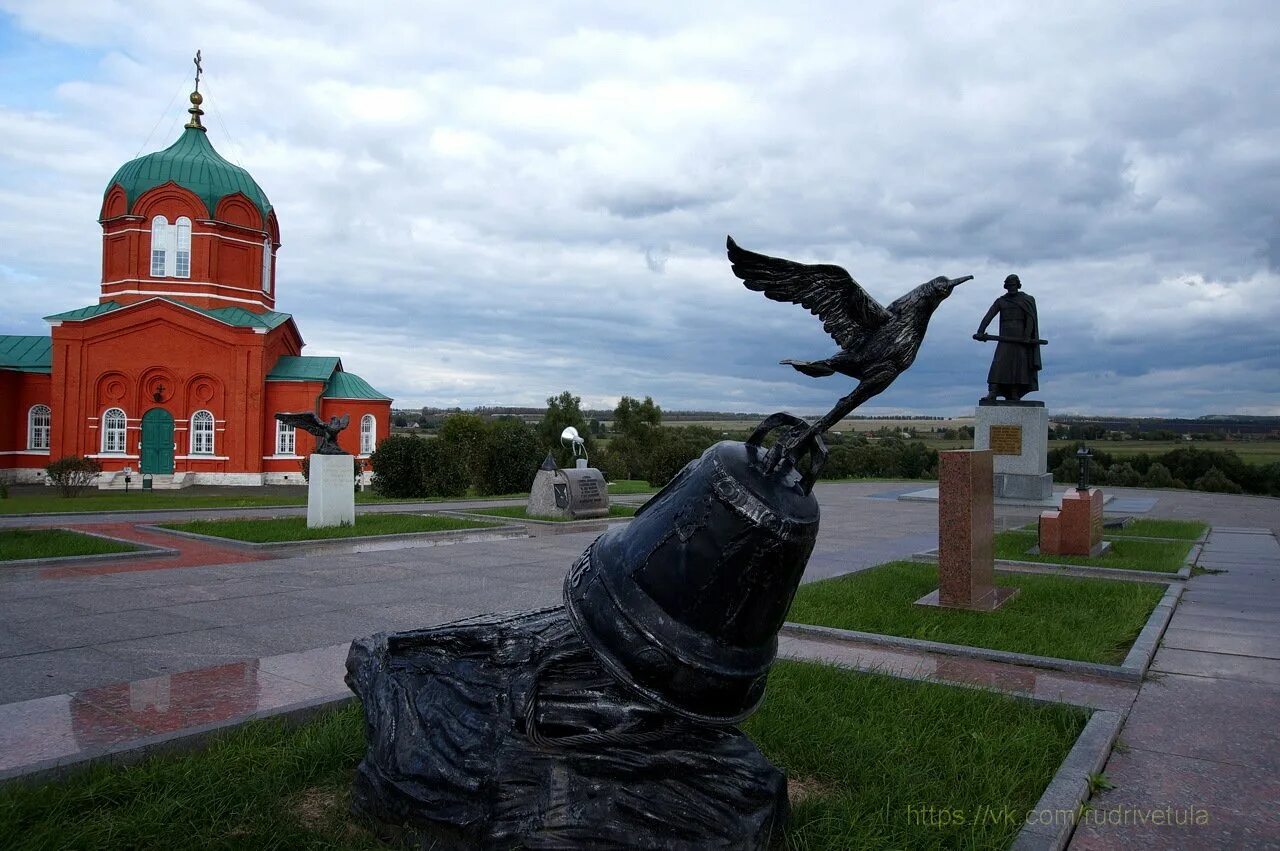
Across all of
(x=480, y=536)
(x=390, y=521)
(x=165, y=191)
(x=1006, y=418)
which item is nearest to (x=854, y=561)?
(x=480, y=536)

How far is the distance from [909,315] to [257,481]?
33.0m

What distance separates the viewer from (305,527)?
42.7 ft

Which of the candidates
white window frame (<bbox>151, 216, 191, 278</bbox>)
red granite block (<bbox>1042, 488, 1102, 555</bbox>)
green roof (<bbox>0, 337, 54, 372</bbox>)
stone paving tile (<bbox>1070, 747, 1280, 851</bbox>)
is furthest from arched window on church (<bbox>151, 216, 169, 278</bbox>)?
stone paving tile (<bbox>1070, 747, 1280, 851</bbox>)

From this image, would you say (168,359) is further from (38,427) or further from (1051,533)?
(1051,533)

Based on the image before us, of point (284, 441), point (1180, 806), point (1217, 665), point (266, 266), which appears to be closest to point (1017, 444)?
point (1217, 665)

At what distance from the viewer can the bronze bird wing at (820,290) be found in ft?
8.89

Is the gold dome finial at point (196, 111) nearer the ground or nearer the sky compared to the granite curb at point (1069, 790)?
nearer the sky

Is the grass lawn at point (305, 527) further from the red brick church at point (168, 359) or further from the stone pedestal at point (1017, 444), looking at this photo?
the red brick church at point (168, 359)

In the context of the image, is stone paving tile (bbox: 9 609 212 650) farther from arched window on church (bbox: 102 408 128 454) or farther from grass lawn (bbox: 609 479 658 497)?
arched window on church (bbox: 102 408 128 454)

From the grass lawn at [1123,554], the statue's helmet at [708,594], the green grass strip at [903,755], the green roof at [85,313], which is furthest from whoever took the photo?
the green roof at [85,313]

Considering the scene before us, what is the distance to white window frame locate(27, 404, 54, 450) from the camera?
3153 centimetres

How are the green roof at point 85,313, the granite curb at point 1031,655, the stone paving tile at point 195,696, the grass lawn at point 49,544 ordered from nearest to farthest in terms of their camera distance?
1. the stone paving tile at point 195,696
2. the granite curb at point 1031,655
3. the grass lawn at point 49,544
4. the green roof at point 85,313

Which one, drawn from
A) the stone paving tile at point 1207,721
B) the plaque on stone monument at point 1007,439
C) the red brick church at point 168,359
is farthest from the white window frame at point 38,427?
the stone paving tile at point 1207,721

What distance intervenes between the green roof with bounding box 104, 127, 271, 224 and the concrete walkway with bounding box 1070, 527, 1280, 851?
3458cm
